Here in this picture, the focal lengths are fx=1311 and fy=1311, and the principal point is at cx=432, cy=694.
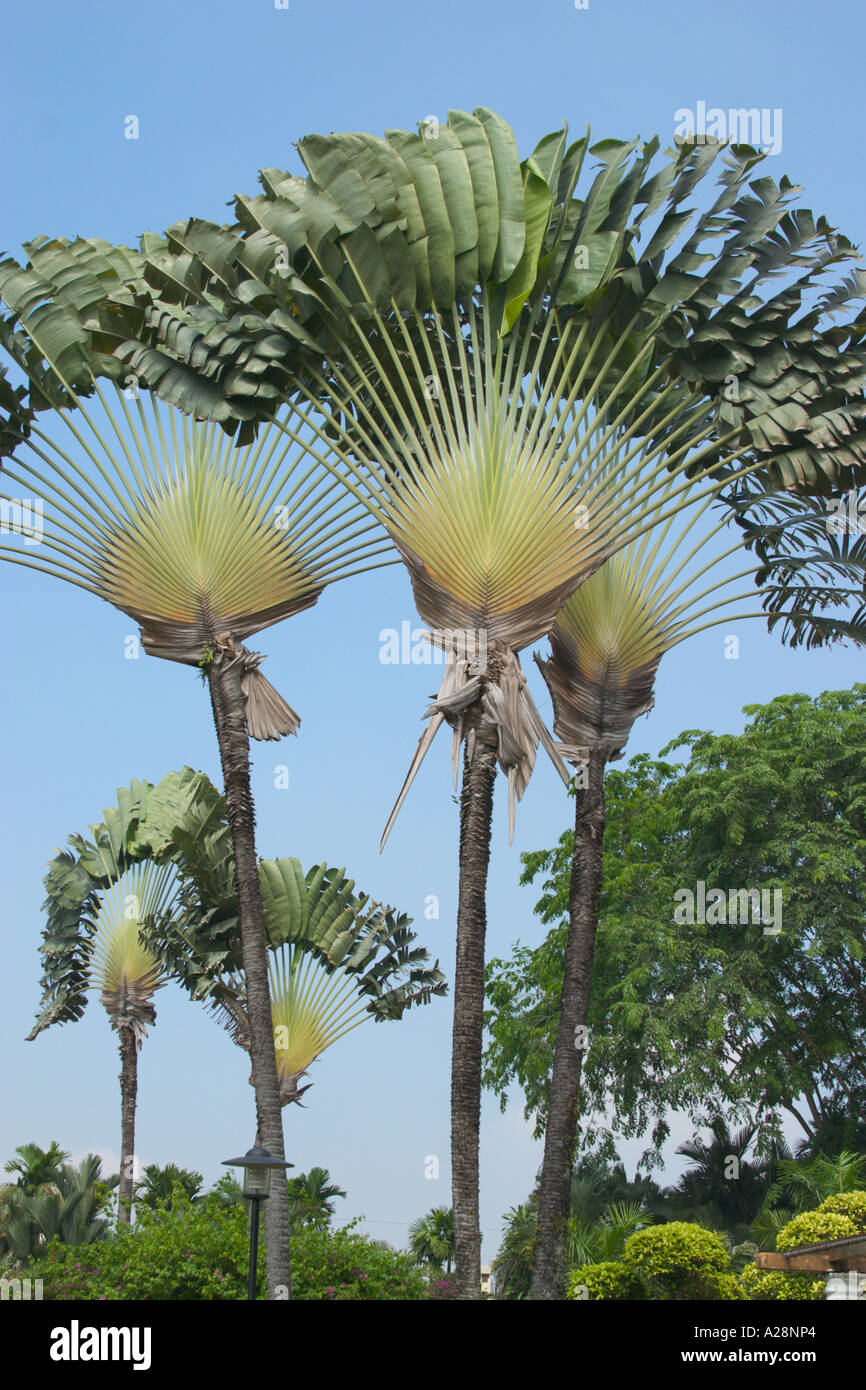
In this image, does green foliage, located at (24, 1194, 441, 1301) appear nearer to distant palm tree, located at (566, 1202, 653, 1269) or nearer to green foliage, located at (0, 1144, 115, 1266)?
distant palm tree, located at (566, 1202, 653, 1269)

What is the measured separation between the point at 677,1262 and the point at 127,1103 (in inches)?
456

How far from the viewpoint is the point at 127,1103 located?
2133 centimetres

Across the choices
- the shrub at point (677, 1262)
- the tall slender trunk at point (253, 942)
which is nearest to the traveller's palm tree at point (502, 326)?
the tall slender trunk at point (253, 942)

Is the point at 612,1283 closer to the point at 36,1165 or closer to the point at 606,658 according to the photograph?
the point at 606,658

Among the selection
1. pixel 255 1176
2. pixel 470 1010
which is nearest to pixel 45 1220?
pixel 255 1176

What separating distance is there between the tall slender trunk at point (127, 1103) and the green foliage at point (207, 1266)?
6182mm

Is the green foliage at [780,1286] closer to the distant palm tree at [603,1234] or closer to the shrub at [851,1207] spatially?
the shrub at [851,1207]

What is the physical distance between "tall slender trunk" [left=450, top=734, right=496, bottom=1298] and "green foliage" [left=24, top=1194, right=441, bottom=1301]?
2.93 m

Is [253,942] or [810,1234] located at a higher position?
[253,942]

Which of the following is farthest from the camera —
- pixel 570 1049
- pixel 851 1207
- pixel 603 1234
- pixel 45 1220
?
pixel 45 1220

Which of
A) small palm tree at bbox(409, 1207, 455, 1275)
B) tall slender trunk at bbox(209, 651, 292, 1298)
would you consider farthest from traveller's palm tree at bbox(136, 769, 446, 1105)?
small palm tree at bbox(409, 1207, 455, 1275)

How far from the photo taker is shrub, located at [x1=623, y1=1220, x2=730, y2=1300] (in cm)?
1241

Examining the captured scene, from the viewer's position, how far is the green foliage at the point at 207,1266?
511 inches
